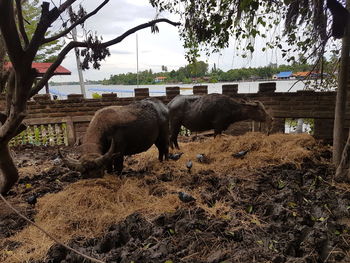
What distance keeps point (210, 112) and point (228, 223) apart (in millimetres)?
4536

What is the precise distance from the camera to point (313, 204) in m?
3.52

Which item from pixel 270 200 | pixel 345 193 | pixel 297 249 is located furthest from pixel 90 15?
pixel 345 193

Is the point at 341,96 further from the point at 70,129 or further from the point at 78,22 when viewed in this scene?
the point at 70,129

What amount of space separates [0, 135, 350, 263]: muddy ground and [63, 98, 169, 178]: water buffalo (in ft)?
2.13

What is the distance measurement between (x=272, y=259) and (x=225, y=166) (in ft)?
9.90

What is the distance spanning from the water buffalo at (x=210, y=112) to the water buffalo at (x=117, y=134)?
1671mm

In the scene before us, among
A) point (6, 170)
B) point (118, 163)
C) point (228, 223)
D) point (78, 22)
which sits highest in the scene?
point (78, 22)

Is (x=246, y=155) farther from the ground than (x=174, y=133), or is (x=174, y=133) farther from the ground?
(x=174, y=133)

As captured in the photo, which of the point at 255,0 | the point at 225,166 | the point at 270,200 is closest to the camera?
the point at 255,0

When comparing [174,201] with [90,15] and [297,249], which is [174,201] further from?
[90,15]

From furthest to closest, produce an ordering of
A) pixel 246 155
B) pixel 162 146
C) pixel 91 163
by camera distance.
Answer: pixel 162 146
pixel 246 155
pixel 91 163

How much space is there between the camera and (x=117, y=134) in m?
4.62

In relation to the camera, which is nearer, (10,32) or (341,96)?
(10,32)

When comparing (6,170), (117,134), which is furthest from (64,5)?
(6,170)
